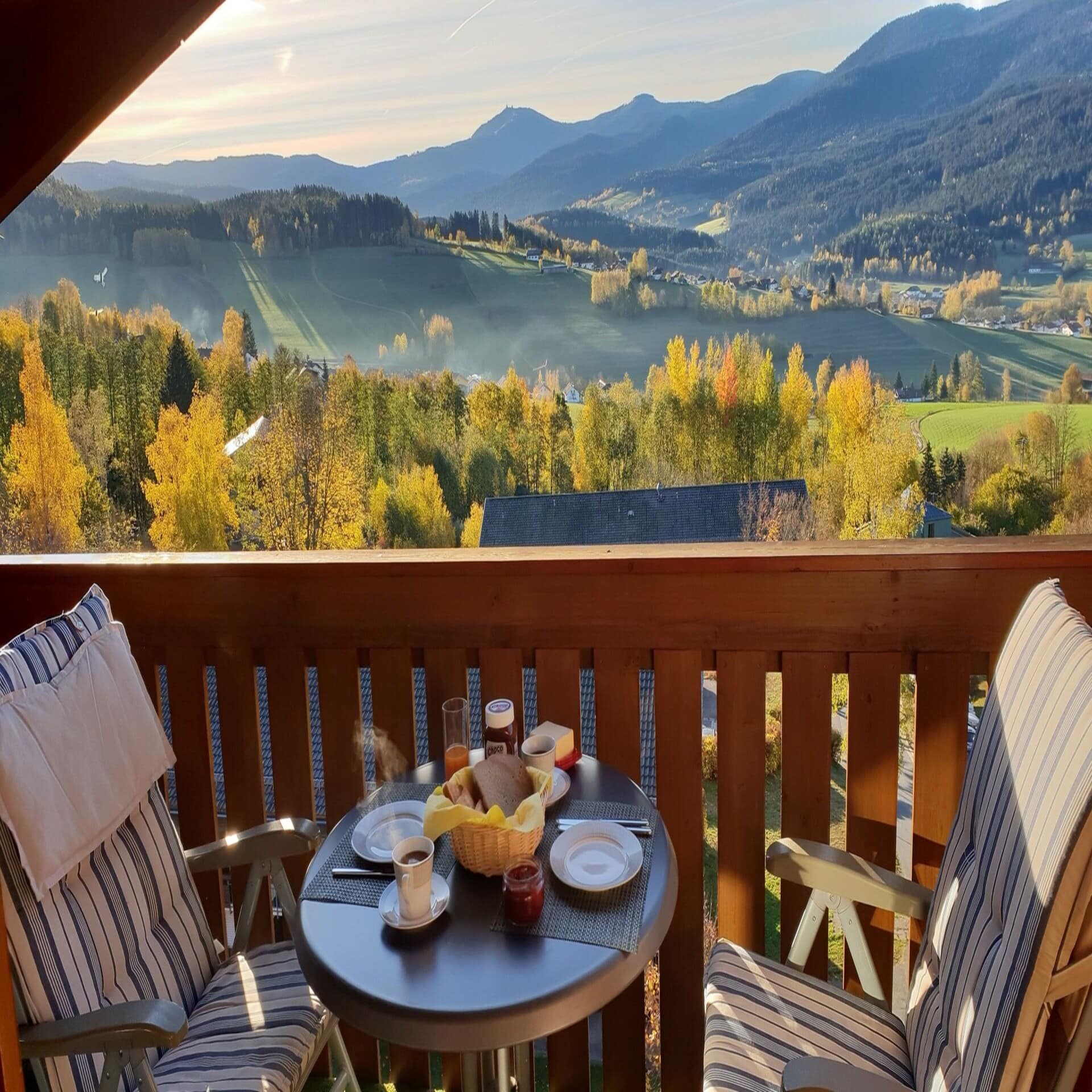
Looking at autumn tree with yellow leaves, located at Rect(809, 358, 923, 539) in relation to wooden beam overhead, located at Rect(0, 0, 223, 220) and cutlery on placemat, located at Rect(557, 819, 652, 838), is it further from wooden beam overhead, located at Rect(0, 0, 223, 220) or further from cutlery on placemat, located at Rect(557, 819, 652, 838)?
wooden beam overhead, located at Rect(0, 0, 223, 220)

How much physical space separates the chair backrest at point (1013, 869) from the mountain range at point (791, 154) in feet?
7.71

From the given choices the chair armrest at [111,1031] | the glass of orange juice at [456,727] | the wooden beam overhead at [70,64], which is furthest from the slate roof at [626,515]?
the chair armrest at [111,1031]

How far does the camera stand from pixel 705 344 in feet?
11.3

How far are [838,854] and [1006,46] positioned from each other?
2.97 m

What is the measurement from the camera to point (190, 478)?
405cm

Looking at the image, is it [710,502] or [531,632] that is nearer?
[531,632]

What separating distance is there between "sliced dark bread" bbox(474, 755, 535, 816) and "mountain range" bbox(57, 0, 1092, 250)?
8.12 feet

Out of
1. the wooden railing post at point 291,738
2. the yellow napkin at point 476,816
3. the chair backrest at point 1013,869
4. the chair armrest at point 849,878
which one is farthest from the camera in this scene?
the wooden railing post at point 291,738

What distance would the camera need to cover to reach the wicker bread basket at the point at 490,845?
57.1 inches

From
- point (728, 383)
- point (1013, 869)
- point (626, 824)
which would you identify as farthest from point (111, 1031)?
point (728, 383)

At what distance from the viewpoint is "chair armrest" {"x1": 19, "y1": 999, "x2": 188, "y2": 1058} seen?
1.37 meters

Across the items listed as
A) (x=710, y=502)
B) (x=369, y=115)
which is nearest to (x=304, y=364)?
(x=369, y=115)

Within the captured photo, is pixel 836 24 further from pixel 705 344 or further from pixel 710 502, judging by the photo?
pixel 710 502

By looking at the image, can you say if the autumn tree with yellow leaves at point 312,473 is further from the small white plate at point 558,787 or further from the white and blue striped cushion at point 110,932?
the small white plate at point 558,787
